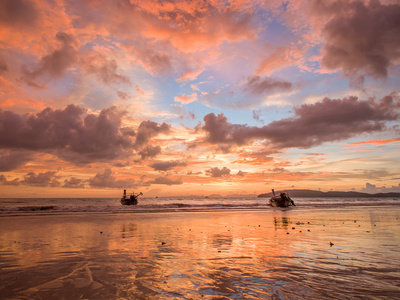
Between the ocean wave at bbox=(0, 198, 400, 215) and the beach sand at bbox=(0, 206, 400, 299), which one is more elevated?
the beach sand at bbox=(0, 206, 400, 299)

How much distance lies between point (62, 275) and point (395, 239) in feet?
51.8

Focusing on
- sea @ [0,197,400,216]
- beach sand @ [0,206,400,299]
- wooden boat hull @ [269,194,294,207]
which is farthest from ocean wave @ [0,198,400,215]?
beach sand @ [0,206,400,299]

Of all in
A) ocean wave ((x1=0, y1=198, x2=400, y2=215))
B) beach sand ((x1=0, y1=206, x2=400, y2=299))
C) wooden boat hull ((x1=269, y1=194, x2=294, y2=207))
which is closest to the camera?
beach sand ((x1=0, y1=206, x2=400, y2=299))

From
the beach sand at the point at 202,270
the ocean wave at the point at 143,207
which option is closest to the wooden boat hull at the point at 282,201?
the ocean wave at the point at 143,207

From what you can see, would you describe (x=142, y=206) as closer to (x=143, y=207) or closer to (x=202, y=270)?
(x=143, y=207)

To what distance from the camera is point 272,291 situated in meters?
5.60

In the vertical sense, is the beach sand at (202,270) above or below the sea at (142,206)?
above

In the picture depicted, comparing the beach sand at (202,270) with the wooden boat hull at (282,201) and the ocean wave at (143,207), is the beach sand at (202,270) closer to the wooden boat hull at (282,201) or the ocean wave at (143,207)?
the ocean wave at (143,207)

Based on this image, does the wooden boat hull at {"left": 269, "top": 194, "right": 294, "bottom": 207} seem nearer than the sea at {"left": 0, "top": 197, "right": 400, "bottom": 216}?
No

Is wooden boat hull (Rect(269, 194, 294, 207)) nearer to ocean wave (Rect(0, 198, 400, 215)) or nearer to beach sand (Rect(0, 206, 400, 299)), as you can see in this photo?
ocean wave (Rect(0, 198, 400, 215))

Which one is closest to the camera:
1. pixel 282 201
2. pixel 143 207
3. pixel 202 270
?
pixel 202 270

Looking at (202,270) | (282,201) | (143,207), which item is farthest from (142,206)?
(202,270)

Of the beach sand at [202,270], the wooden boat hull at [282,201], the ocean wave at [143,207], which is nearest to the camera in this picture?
the beach sand at [202,270]

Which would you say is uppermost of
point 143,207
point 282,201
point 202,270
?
point 202,270
